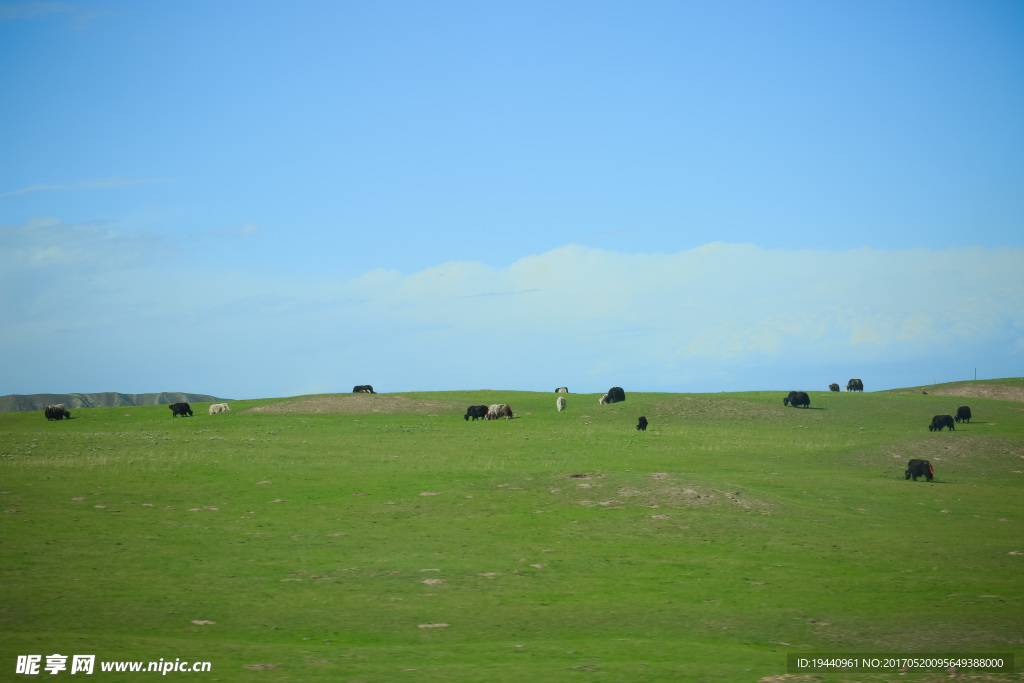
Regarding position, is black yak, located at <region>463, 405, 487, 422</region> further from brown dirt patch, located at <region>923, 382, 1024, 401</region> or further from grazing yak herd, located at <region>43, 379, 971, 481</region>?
brown dirt patch, located at <region>923, 382, 1024, 401</region>

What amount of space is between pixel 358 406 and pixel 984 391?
60.3 m

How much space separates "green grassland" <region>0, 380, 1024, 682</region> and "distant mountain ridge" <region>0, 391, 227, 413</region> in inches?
3988

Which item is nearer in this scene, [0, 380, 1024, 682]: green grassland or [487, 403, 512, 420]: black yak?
[0, 380, 1024, 682]: green grassland

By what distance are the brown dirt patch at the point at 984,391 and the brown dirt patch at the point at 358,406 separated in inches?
1971

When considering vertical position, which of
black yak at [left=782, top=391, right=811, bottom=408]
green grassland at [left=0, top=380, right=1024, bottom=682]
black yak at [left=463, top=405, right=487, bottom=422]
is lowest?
green grassland at [left=0, top=380, right=1024, bottom=682]

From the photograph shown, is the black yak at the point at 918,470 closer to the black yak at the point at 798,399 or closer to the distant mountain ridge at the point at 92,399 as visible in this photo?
the black yak at the point at 798,399

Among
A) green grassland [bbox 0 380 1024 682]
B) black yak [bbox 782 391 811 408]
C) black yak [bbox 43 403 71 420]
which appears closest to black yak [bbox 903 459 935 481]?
green grassland [bbox 0 380 1024 682]

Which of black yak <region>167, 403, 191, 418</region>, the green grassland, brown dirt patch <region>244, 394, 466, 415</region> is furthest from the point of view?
brown dirt patch <region>244, 394, 466, 415</region>

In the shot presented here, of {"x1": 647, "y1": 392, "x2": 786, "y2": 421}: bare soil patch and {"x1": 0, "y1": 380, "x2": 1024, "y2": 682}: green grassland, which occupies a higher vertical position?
{"x1": 647, "y1": 392, "x2": 786, "y2": 421}: bare soil patch

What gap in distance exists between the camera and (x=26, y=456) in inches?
1406

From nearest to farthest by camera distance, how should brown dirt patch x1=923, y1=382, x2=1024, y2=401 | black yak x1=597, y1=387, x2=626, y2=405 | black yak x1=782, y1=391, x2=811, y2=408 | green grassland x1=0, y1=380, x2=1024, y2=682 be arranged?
1. green grassland x1=0, y1=380, x2=1024, y2=682
2. black yak x1=782, y1=391, x2=811, y2=408
3. black yak x1=597, y1=387, x2=626, y2=405
4. brown dirt patch x1=923, y1=382, x2=1024, y2=401

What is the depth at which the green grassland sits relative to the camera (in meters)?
14.3

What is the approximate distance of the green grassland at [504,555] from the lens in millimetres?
14297

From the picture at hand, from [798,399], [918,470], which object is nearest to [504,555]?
[918,470]
